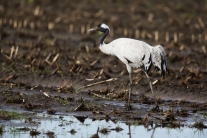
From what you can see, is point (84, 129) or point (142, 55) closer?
point (84, 129)

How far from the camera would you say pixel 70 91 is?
1265 cm

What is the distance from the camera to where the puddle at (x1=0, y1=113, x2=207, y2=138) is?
9.27m

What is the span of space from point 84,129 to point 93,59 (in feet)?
20.9

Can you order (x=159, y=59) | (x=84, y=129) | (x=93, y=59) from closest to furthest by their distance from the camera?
(x=84, y=129) → (x=159, y=59) → (x=93, y=59)

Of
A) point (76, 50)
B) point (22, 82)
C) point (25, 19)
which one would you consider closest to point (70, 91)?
point (22, 82)

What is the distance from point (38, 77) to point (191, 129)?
512cm

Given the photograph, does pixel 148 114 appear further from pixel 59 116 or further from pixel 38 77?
pixel 38 77

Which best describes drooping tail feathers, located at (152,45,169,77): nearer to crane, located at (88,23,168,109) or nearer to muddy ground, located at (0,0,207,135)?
crane, located at (88,23,168,109)

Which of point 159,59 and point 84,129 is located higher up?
point 159,59

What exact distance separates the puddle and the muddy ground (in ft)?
1.43

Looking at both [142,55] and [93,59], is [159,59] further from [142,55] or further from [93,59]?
[93,59]

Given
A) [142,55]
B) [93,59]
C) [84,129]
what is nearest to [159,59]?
[142,55]

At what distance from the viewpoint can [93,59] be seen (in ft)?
52.4

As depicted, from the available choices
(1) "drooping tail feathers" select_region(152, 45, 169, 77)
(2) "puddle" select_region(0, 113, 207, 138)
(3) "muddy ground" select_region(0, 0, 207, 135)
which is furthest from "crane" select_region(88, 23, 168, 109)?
(2) "puddle" select_region(0, 113, 207, 138)
